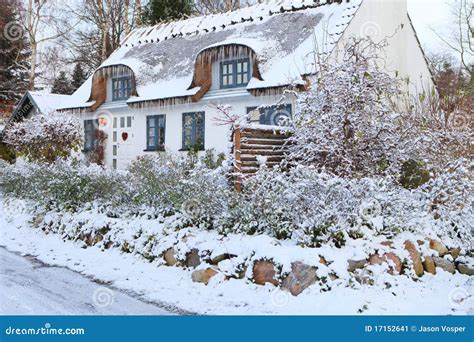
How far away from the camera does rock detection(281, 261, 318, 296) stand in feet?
18.9

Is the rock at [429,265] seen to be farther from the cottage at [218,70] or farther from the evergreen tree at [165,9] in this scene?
the evergreen tree at [165,9]

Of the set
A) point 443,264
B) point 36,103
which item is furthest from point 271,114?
point 36,103

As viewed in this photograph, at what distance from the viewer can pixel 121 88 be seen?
20203mm

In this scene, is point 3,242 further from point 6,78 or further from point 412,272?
point 6,78

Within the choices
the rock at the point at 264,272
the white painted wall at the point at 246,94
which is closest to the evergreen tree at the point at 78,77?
the white painted wall at the point at 246,94

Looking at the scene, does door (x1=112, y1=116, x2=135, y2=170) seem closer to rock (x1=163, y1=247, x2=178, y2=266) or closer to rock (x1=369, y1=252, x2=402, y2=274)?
rock (x1=163, y1=247, x2=178, y2=266)

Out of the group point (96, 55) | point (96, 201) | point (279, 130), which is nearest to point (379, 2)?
point (279, 130)

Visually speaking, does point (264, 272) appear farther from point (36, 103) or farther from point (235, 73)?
point (36, 103)

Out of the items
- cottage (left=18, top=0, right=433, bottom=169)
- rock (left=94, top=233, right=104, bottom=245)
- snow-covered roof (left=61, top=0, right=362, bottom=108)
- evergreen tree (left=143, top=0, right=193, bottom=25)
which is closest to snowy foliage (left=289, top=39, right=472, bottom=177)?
rock (left=94, top=233, right=104, bottom=245)

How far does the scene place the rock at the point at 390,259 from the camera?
6164 millimetres

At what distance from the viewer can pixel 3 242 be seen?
970cm

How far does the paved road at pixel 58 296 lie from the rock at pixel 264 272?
1260mm

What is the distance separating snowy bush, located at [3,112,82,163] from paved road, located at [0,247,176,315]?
964cm

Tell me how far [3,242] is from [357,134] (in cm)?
725
